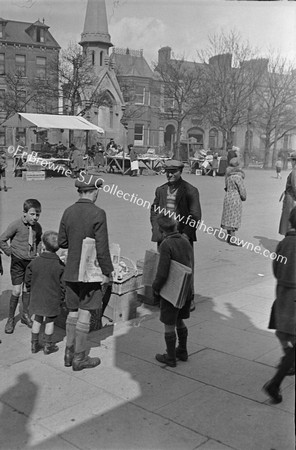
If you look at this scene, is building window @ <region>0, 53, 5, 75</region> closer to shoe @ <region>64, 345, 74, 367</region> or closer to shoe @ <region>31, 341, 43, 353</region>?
shoe @ <region>31, 341, 43, 353</region>

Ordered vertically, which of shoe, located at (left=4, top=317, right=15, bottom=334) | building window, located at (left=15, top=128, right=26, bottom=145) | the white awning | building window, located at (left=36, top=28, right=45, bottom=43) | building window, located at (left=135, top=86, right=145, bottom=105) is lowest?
shoe, located at (left=4, top=317, right=15, bottom=334)

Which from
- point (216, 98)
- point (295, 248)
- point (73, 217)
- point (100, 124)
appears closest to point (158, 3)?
point (73, 217)

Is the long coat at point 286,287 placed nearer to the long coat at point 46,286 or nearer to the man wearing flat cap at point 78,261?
the man wearing flat cap at point 78,261

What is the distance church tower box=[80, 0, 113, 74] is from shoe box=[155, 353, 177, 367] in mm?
3068

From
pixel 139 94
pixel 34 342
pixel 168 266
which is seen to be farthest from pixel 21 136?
pixel 168 266

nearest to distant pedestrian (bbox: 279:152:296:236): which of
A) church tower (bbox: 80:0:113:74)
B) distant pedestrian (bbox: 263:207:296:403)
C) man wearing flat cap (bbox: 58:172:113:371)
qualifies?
church tower (bbox: 80:0:113:74)

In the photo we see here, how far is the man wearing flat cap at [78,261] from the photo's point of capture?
3.87 metres

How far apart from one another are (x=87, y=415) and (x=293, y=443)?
1330 mm

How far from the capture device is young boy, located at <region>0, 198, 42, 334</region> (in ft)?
15.7

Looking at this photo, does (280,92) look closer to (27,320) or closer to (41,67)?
(27,320)

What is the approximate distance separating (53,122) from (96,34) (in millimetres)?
2279

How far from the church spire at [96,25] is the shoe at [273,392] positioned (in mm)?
3575

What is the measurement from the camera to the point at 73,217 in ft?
12.8

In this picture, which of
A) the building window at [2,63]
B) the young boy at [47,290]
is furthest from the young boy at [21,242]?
the building window at [2,63]
